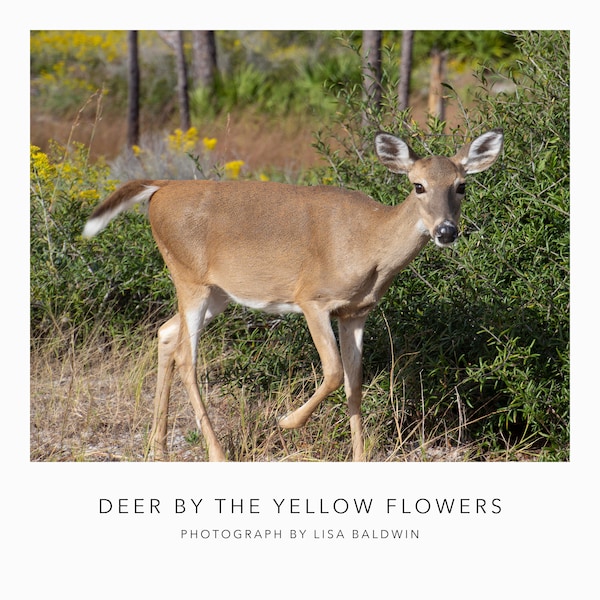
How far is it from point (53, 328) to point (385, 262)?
3059mm

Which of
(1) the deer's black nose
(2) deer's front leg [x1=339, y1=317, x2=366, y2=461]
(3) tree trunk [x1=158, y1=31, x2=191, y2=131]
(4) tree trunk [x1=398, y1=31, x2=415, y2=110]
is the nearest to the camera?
(1) the deer's black nose

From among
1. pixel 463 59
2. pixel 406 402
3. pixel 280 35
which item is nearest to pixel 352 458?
pixel 406 402

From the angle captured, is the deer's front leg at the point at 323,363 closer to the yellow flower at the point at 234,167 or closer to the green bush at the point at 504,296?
the green bush at the point at 504,296

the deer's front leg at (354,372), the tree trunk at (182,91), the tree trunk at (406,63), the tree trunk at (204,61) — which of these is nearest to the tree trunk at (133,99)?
the tree trunk at (182,91)

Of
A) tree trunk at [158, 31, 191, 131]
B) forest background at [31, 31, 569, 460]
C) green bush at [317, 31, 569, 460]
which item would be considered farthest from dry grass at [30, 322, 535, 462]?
tree trunk at [158, 31, 191, 131]

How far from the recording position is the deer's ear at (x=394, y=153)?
17.9 ft

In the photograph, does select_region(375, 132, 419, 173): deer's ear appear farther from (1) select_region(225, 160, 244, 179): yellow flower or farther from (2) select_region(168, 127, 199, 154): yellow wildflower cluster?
(2) select_region(168, 127, 199, 154): yellow wildflower cluster

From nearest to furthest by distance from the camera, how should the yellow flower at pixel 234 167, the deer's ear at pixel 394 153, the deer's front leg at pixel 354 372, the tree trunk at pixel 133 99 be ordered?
the deer's ear at pixel 394 153 → the deer's front leg at pixel 354 372 → the yellow flower at pixel 234 167 → the tree trunk at pixel 133 99

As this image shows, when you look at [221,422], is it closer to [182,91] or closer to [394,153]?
[394,153]

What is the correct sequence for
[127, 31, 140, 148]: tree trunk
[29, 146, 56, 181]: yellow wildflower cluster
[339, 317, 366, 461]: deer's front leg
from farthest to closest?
[127, 31, 140, 148]: tree trunk < [29, 146, 56, 181]: yellow wildflower cluster < [339, 317, 366, 461]: deer's front leg

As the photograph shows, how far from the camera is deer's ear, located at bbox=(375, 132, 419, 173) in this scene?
5.45 meters

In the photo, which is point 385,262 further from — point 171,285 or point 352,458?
point 171,285

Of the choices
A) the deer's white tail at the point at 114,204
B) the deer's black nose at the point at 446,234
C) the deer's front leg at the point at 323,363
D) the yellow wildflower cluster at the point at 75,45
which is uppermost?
the deer's black nose at the point at 446,234

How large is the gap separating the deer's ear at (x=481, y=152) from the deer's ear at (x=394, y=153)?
0.87 ft
